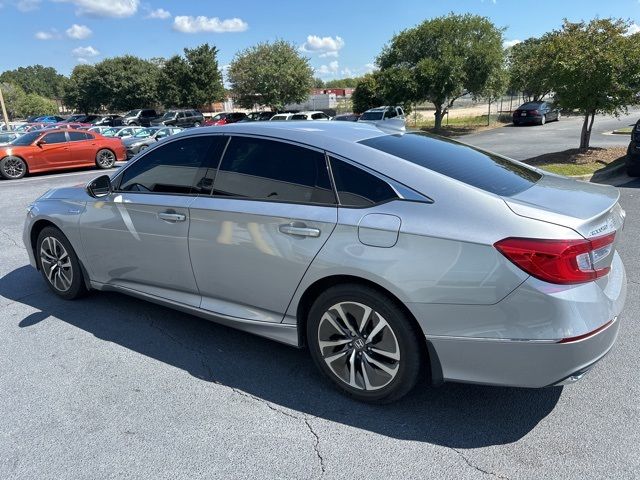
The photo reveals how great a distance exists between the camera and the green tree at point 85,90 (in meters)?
49.2

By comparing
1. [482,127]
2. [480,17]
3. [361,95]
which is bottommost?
[482,127]

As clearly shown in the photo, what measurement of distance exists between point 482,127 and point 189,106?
2566cm

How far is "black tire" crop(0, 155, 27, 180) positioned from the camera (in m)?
14.5

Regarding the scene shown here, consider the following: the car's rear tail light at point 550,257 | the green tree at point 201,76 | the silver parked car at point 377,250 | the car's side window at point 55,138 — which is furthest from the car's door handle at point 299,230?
the green tree at point 201,76

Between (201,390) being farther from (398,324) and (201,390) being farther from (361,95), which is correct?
(361,95)

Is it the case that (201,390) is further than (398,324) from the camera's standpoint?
Yes

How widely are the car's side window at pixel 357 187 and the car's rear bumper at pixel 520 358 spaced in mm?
818

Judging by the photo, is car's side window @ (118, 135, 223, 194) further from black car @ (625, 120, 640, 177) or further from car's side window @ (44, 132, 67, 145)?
car's side window @ (44, 132, 67, 145)

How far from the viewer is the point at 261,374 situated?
10.8 feet

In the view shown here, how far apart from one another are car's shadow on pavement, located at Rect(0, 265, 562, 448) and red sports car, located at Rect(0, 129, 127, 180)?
12.5 meters

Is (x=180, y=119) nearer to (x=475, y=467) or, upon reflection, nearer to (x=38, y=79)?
(x=475, y=467)

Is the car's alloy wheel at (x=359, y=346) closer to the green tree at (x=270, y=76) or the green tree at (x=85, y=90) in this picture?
the green tree at (x=270, y=76)

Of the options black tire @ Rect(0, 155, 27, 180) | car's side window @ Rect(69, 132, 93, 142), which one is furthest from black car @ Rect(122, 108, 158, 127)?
black tire @ Rect(0, 155, 27, 180)

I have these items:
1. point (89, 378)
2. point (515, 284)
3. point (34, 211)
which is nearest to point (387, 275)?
point (515, 284)
